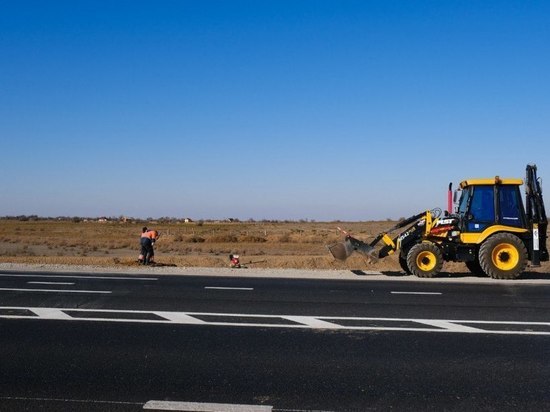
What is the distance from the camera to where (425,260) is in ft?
58.0

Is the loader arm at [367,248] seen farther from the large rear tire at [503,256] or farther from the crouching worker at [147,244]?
the crouching worker at [147,244]

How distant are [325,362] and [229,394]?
5.23 ft

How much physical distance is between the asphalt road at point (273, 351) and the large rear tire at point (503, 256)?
10.7 feet

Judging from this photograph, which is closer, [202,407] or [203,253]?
[202,407]

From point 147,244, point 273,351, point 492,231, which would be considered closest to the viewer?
point 273,351

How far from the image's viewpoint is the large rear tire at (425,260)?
17547 mm

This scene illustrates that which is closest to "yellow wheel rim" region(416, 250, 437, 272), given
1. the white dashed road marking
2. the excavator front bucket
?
the excavator front bucket

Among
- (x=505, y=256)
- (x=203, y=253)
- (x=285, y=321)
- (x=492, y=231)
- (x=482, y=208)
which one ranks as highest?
(x=482, y=208)

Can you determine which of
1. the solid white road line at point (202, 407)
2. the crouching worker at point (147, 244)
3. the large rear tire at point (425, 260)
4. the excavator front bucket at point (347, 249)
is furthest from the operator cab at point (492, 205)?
the solid white road line at point (202, 407)

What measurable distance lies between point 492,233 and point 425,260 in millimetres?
2068

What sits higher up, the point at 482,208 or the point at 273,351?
the point at 482,208

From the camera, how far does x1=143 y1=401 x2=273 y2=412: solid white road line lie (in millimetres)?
5664

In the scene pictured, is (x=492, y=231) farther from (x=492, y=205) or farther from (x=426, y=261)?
(x=426, y=261)

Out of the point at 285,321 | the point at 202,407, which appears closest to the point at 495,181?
the point at 285,321
